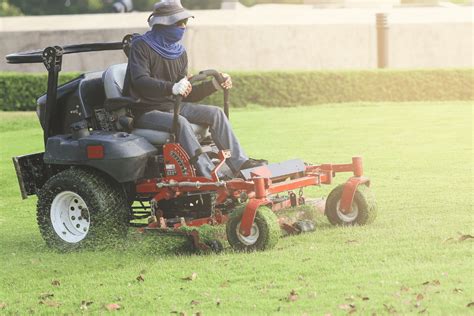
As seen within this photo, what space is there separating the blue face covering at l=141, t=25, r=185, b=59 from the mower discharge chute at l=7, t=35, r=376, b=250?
362 mm

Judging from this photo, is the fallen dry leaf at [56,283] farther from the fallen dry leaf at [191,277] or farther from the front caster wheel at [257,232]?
the front caster wheel at [257,232]

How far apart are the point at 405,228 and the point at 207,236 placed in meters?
1.48

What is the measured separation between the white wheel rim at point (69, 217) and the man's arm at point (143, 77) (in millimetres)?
936

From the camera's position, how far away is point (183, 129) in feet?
28.5

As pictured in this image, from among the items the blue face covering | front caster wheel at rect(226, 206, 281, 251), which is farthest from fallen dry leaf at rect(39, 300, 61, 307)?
the blue face covering

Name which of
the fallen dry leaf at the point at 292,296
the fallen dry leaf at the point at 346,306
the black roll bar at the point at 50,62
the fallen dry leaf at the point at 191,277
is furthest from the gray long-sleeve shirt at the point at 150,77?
the fallen dry leaf at the point at 346,306

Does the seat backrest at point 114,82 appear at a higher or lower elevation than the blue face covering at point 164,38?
lower

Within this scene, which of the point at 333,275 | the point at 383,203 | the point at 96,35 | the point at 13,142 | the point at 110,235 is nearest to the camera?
the point at 333,275

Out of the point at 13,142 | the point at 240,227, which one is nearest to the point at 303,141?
the point at 13,142

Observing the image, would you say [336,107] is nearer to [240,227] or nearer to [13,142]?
[13,142]

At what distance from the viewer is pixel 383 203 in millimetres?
10562

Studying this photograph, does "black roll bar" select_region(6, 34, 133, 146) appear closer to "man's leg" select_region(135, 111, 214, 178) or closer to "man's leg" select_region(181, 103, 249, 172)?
"man's leg" select_region(135, 111, 214, 178)

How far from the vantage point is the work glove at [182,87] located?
27.8 feet

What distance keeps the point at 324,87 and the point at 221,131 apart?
1499 cm
